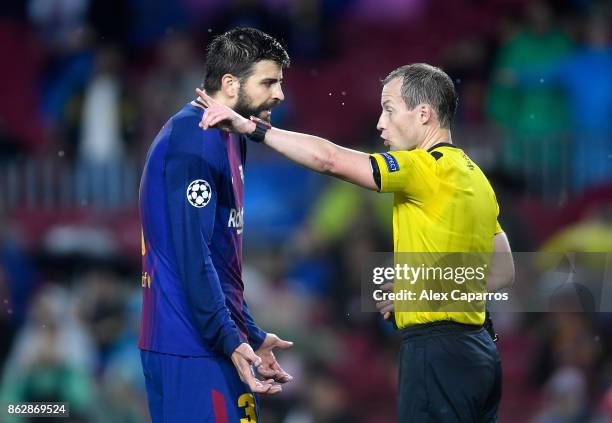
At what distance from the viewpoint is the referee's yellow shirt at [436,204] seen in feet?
16.6

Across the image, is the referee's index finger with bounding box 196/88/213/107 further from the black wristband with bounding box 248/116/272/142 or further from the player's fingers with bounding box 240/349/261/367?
the player's fingers with bounding box 240/349/261/367

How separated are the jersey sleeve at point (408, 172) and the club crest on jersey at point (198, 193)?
0.68m

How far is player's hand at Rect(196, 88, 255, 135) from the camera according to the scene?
15.8 feet

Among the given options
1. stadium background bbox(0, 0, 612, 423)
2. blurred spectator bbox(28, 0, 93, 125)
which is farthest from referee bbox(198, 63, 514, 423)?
blurred spectator bbox(28, 0, 93, 125)

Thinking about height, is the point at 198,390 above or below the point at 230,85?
below

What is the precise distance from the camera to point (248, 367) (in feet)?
16.1

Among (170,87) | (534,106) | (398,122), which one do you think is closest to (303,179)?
(170,87)

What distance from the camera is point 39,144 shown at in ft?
38.1

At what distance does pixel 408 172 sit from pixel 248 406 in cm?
118

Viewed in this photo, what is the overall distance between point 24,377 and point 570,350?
3.91 meters

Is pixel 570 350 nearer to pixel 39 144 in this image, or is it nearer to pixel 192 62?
pixel 192 62

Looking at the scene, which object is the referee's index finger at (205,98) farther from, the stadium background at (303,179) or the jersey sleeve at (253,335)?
the stadium background at (303,179)

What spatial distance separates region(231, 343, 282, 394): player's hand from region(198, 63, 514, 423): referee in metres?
0.61

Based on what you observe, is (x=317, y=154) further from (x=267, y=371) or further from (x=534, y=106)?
(x=534, y=106)
